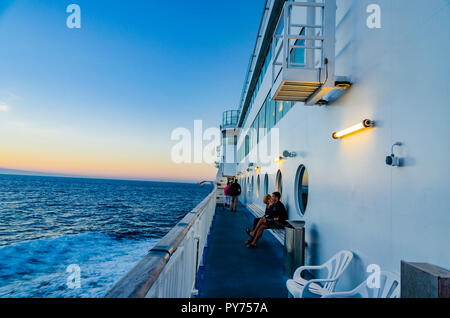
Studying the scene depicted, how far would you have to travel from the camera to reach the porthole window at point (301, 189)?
5.10 meters

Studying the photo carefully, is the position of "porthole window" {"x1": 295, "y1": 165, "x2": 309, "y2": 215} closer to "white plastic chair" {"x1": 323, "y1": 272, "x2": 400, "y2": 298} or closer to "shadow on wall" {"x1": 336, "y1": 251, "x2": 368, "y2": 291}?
"shadow on wall" {"x1": 336, "y1": 251, "x2": 368, "y2": 291}

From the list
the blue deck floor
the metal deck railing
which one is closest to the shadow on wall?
the blue deck floor

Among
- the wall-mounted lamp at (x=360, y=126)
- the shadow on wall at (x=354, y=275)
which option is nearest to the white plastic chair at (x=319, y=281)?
the shadow on wall at (x=354, y=275)

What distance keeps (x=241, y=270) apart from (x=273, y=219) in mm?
1389

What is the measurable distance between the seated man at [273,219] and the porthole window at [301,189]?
1.19ft

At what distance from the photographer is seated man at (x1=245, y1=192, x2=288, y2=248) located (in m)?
5.23

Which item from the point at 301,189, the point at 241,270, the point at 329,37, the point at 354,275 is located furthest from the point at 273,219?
the point at 329,37

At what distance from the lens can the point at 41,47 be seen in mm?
6102

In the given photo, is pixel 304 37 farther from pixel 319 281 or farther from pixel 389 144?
pixel 319 281

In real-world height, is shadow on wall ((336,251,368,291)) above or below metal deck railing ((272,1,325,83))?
below

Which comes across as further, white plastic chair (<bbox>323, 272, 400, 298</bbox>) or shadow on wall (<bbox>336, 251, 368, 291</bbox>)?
shadow on wall (<bbox>336, 251, 368, 291</bbox>)

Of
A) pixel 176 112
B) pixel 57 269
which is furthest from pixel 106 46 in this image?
pixel 176 112

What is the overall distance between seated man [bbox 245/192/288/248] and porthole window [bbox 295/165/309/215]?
36 centimetres

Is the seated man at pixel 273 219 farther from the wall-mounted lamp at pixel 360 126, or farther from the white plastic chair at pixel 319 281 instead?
the wall-mounted lamp at pixel 360 126
